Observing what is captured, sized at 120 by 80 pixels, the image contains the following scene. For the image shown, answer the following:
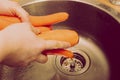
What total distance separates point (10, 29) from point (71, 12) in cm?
34

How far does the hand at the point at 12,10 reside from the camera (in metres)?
0.67

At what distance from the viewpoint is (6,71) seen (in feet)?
2.66

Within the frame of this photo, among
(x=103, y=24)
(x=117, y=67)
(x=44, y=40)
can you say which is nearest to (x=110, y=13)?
(x=103, y=24)

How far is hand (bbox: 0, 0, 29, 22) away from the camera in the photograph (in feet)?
2.20

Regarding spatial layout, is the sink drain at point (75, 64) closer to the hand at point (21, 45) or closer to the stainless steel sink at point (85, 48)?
the stainless steel sink at point (85, 48)

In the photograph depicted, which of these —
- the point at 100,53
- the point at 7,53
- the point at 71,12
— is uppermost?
the point at 71,12

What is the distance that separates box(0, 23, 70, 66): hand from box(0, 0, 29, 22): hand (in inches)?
2.6

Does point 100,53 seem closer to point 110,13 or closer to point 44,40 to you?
point 110,13

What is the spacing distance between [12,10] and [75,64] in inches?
11.6

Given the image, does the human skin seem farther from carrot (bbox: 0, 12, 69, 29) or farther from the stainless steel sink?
the stainless steel sink

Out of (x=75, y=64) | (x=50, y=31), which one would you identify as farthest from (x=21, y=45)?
(x=75, y=64)

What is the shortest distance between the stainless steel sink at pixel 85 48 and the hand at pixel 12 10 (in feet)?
0.57

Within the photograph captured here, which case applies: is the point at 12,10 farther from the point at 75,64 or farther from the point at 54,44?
the point at 75,64

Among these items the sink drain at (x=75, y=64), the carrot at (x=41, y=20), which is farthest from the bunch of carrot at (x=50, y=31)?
the sink drain at (x=75, y=64)
